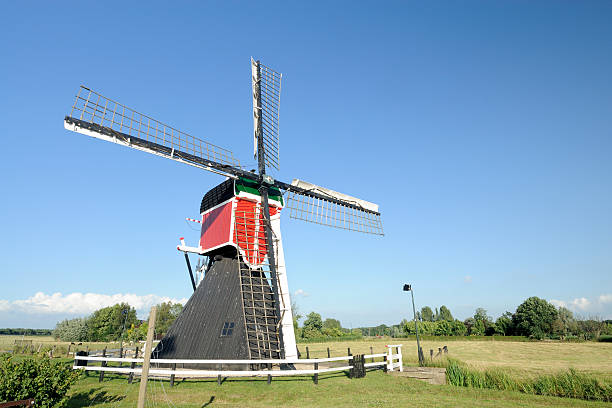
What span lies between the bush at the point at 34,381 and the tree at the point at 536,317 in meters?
66.4

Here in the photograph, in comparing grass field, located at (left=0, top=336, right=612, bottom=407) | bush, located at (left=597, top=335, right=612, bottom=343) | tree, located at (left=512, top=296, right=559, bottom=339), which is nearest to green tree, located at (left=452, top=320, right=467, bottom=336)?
tree, located at (left=512, top=296, right=559, bottom=339)

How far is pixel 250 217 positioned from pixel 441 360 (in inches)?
507

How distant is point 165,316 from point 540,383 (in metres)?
67.4

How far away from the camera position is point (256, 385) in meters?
12.3

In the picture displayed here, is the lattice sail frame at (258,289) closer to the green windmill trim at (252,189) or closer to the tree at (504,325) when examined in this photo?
the green windmill trim at (252,189)

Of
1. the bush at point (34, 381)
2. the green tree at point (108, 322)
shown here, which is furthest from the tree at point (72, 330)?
the bush at point (34, 381)

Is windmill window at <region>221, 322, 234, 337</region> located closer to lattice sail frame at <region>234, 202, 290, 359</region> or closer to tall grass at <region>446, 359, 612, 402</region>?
lattice sail frame at <region>234, 202, 290, 359</region>

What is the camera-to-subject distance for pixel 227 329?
15789 mm

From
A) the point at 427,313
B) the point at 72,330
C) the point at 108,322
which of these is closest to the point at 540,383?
the point at 72,330

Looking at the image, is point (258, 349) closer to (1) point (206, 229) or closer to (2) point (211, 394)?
(2) point (211, 394)

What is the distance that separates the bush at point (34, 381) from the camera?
785cm

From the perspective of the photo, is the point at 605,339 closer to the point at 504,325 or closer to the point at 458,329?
the point at 504,325

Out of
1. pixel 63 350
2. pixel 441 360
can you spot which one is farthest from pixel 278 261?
pixel 63 350

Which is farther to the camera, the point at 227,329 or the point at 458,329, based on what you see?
the point at 458,329
